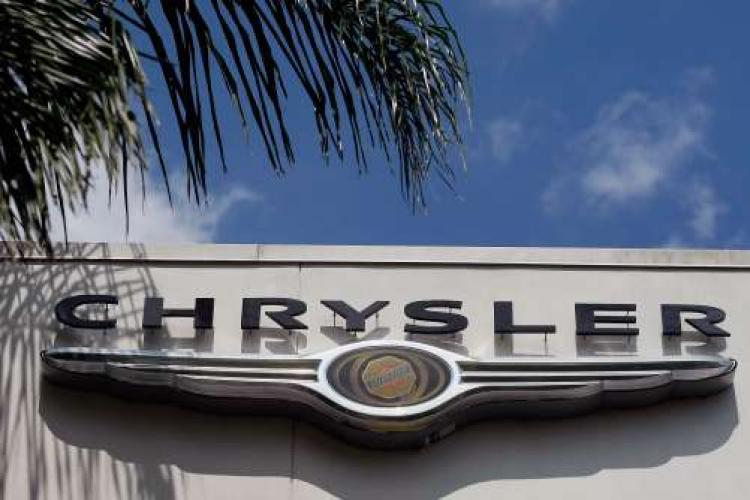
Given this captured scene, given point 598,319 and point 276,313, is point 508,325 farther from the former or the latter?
point 276,313

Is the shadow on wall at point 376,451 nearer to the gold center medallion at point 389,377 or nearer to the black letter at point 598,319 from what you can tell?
the gold center medallion at point 389,377

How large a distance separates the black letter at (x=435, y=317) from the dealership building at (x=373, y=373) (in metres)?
0.02

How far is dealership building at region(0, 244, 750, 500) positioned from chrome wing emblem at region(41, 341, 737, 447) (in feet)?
0.07

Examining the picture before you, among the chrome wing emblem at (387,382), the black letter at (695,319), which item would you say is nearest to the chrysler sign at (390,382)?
the chrome wing emblem at (387,382)

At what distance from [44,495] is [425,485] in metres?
3.45

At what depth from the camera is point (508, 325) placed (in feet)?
44.8

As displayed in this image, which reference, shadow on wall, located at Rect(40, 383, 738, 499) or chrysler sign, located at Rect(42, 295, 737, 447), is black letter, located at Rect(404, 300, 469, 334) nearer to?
chrysler sign, located at Rect(42, 295, 737, 447)

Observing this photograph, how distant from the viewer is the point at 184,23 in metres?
5.92

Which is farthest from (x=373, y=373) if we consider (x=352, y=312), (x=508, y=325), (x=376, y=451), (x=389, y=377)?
(x=508, y=325)

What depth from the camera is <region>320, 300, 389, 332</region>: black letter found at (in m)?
13.6

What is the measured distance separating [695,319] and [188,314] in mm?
4953

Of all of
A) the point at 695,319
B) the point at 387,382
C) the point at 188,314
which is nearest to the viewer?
the point at 387,382

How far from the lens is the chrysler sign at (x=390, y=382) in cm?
1277

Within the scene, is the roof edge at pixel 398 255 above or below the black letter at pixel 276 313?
above
